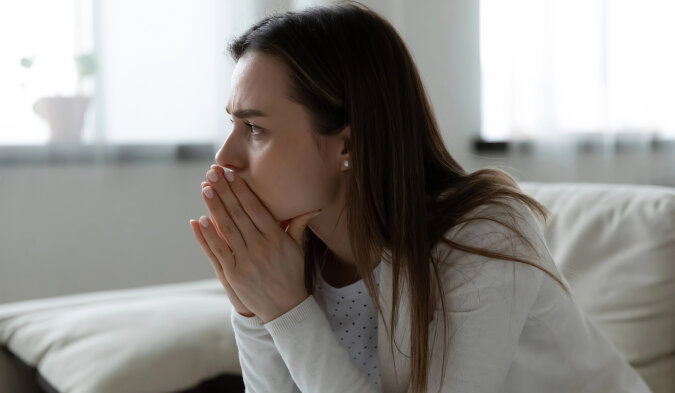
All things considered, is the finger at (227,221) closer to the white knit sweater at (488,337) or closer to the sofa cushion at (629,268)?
the white knit sweater at (488,337)

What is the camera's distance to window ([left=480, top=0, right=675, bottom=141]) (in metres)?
3.01

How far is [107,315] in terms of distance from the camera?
56.4 inches

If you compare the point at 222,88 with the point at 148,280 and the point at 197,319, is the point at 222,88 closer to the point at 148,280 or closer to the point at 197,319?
the point at 148,280

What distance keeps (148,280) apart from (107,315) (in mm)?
1300

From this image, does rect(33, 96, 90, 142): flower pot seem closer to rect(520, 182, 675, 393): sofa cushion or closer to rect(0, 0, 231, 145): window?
rect(0, 0, 231, 145): window

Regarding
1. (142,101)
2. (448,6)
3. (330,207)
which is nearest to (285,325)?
(330,207)

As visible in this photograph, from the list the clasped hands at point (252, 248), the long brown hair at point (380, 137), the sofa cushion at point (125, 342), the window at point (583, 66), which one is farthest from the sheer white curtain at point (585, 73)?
the clasped hands at point (252, 248)

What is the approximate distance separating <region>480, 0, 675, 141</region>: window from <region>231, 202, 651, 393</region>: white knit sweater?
2076mm

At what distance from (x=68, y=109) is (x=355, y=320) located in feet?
4.93

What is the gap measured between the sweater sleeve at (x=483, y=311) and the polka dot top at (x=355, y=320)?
23 cm

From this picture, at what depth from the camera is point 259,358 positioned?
127cm

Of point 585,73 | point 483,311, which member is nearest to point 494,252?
point 483,311

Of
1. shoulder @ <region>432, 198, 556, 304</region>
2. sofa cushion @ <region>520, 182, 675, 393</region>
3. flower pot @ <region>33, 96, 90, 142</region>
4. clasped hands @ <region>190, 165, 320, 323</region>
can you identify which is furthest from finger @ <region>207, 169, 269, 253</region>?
flower pot @ <region>33, 96, 90, 142</region>

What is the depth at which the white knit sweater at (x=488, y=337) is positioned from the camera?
1.04m
